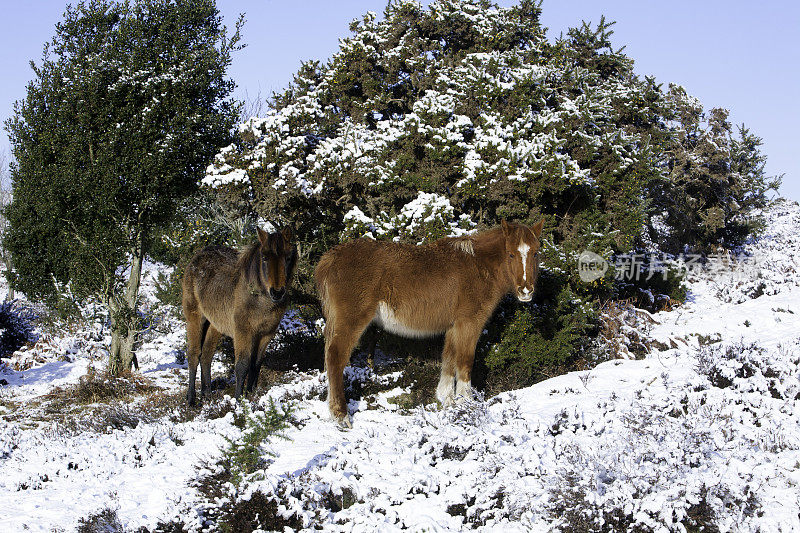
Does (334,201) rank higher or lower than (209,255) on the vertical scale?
higher

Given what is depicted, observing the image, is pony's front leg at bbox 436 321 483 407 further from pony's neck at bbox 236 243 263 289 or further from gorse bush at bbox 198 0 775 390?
pony's neck at bbox 236 243 263 289

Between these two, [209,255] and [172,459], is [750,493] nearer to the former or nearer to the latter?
[172,459]

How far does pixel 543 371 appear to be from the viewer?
9781 mm

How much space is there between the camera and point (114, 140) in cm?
1248

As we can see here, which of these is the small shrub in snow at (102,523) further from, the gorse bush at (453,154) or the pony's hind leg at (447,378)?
the gorse bush at (453,154)

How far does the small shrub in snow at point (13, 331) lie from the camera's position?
16578 mm

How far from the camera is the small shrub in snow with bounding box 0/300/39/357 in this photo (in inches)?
653

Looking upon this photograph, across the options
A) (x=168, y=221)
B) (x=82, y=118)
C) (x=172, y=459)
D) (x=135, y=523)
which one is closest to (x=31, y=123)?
(x=82, y=118)

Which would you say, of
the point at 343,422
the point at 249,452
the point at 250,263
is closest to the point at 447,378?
the point at 343,422

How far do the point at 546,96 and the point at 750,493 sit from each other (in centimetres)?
983
